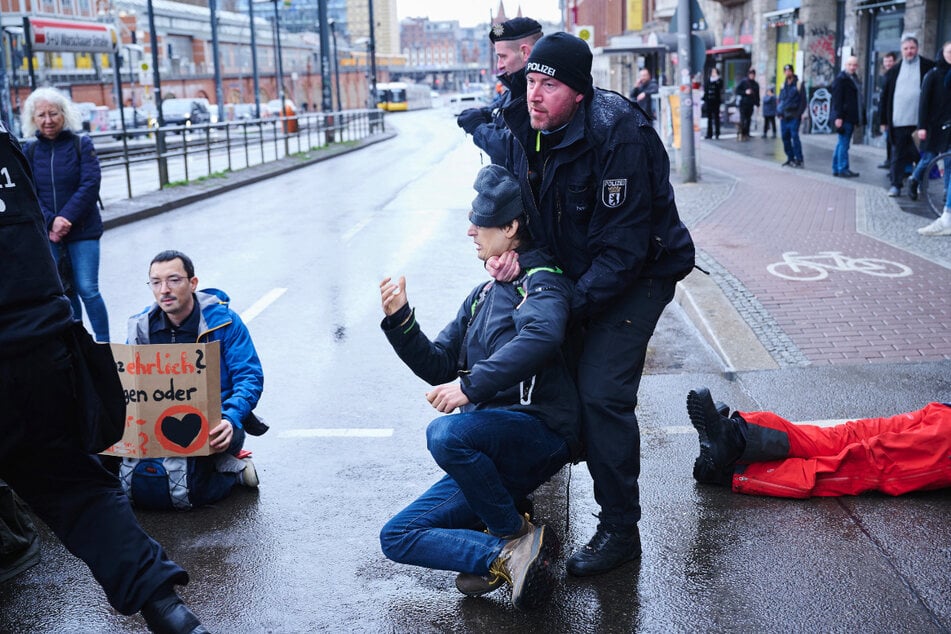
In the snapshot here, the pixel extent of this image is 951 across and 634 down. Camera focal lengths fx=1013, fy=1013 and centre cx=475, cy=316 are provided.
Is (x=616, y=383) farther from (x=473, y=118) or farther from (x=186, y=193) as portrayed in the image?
(x=186, y=193)

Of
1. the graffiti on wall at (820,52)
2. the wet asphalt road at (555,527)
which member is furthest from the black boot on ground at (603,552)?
the graffiti on wall at (820,52)

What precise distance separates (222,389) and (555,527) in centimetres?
168

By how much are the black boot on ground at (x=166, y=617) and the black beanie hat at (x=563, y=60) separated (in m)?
2.07

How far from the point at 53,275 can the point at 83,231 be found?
4.13 m

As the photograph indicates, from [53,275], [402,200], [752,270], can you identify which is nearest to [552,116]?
[53,275]

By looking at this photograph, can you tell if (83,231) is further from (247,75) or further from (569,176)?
(247,75)

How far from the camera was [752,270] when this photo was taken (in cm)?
888

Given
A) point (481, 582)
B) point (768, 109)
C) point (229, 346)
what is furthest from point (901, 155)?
point (768, 109)

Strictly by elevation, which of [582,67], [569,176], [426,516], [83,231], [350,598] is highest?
[582,67]

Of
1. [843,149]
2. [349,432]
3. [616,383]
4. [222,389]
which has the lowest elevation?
[349,432]

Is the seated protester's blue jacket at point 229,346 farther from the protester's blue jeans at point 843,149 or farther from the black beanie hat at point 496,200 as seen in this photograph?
the protester's blue jeans at point 843,149

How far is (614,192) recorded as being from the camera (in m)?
3.43

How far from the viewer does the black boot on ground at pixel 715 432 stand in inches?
166

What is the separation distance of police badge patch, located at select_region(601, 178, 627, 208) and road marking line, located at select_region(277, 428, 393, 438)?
2.40m
